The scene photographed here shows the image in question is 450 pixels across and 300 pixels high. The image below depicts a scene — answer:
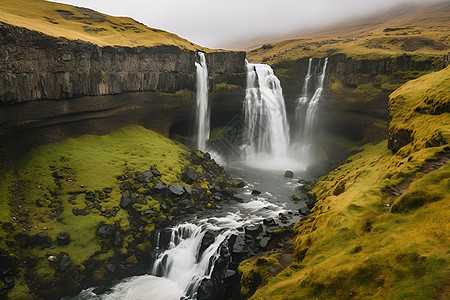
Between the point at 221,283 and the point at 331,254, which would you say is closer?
the point at 331,254

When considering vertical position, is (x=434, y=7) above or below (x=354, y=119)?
above

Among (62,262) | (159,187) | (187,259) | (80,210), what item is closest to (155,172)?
(159,187)

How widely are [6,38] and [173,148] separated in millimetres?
22018

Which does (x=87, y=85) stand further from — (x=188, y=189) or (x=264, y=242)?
(x=264, y=242)

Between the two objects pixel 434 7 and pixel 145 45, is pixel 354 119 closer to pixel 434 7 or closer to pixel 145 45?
pixel 145 45

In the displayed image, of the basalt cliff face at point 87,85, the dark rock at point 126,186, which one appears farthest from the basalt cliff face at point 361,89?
the dark rock at point 126,186

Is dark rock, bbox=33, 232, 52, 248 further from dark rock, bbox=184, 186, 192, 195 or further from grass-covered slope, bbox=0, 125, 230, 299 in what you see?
dark rock, bbox=184, 186, 192, 195

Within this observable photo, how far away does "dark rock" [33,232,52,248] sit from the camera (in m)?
23.8

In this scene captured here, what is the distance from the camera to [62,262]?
2320 cm

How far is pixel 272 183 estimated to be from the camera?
1642 inches

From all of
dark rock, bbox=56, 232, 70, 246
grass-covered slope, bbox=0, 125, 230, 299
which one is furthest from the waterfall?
dark rock, bbox=56, 232, 70, 246

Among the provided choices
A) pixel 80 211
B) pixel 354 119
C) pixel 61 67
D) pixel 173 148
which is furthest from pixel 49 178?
pixel 354 119

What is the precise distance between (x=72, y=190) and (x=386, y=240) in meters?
26.8

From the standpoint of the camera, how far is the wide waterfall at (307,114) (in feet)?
182
